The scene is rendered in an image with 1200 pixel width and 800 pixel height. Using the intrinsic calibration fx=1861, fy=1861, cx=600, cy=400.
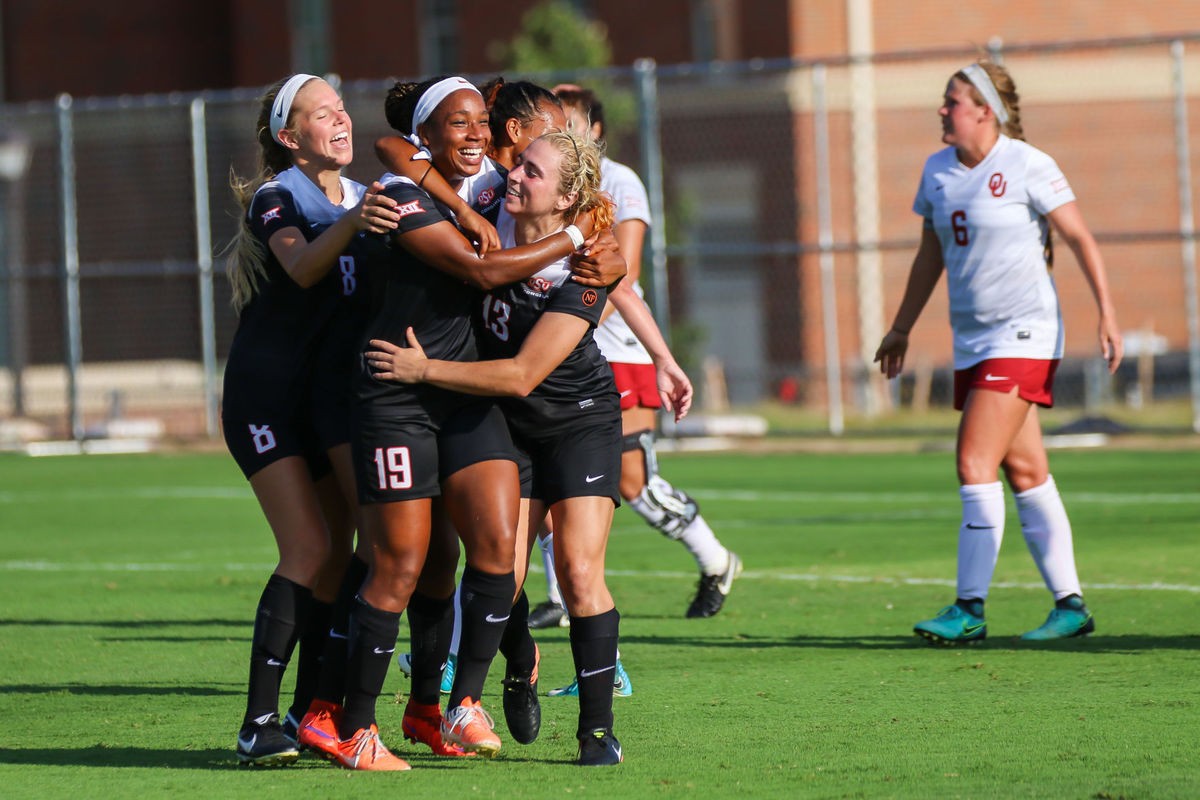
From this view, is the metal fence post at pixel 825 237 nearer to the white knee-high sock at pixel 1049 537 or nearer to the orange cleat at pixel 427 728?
the white knee-high sock at pixel 1049 537

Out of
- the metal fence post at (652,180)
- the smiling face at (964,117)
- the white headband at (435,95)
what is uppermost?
the metal fence post at (652,180)

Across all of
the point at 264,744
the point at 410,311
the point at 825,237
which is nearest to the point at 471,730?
the point at 264,744

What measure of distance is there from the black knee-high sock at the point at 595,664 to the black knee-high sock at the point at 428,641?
0.44m

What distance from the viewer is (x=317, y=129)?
5383 mm

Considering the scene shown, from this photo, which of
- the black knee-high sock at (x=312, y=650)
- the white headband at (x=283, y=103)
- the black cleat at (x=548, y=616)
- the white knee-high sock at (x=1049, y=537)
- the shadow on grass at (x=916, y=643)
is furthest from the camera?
the black cleat at (x=548, y=616)

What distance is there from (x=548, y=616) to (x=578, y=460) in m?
2.84

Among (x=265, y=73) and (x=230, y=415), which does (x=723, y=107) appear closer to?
(x=265, y=73)

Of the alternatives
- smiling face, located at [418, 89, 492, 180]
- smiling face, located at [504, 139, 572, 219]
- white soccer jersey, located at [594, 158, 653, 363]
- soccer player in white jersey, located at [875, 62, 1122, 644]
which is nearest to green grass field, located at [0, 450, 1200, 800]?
soccer player in white jersey, located at [875, 62, 1122, 644]

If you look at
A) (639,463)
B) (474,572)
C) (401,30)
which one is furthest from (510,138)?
(401,30)

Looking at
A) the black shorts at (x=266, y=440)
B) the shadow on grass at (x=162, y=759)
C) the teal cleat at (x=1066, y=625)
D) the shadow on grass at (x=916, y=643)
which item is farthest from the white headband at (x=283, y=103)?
the teal cleat at (x=1066, y=625)

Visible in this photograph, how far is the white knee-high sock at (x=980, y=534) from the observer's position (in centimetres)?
724

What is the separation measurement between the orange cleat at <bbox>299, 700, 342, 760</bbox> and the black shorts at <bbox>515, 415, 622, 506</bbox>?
867 mm

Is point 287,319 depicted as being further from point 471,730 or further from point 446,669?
point 446,669

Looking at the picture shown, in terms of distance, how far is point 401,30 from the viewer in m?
33.2
